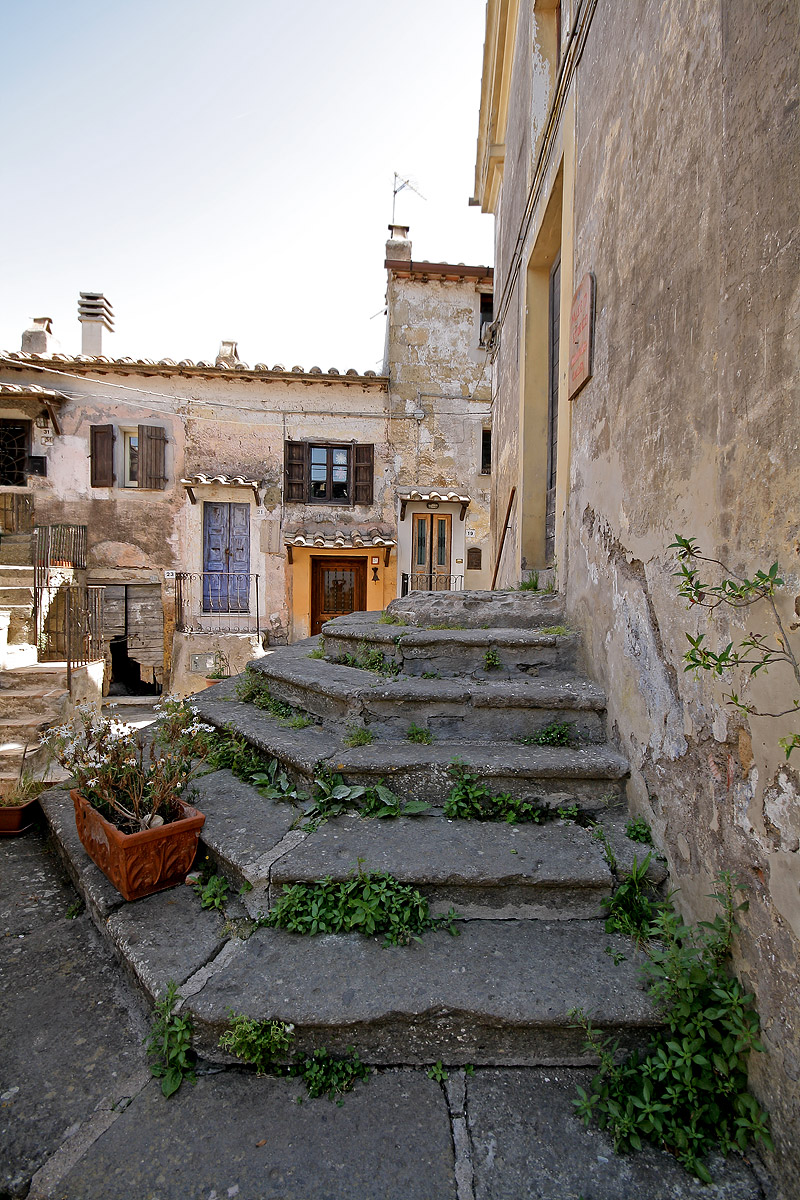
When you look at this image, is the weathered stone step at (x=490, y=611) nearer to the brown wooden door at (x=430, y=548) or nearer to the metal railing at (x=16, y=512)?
the brown wooden door at (x=430, y=548)

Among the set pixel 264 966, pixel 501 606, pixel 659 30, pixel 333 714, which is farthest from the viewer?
pixel 501 606

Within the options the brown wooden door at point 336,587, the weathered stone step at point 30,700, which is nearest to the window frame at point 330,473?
the brown wooden door at point 336,587

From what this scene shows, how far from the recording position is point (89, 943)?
2.05 meters

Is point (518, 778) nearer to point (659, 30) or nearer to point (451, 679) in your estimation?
point (451, 679)

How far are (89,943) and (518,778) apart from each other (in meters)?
1.74

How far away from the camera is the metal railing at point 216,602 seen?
13.0 m

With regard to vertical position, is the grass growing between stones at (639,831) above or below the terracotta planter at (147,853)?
above

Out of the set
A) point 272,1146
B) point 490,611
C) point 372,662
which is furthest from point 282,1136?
point 490,611

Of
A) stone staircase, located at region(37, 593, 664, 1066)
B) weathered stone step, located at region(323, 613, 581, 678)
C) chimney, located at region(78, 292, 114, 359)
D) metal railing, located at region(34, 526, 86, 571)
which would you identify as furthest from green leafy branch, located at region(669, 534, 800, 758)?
chimney, located at region(78, 292, 114, 359)

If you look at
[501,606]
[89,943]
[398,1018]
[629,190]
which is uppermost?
[629,190]

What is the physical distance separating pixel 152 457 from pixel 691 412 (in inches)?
525

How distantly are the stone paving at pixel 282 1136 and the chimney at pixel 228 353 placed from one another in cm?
1422

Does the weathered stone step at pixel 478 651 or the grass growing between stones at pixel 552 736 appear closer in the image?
the grass growing between stones at pixel 552 736

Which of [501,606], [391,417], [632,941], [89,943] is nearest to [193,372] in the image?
[391,417]
